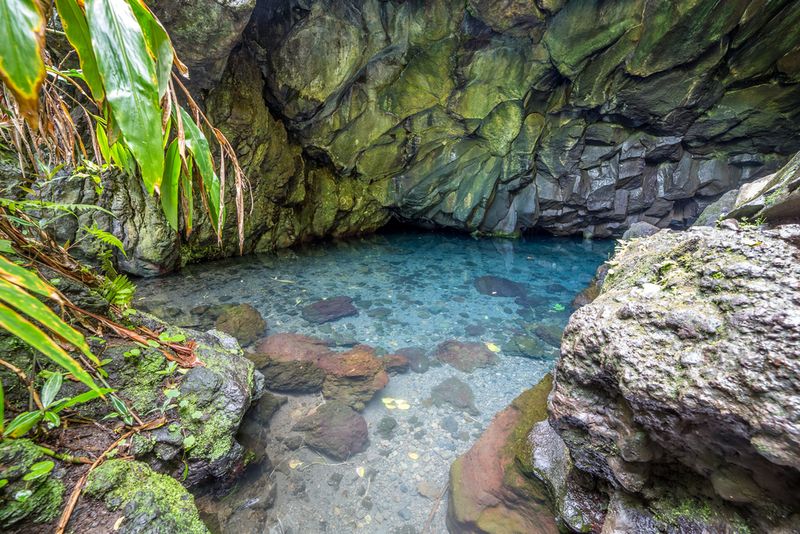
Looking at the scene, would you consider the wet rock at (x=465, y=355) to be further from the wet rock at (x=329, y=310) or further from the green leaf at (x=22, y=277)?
the green leaf at (x=22, y=277)

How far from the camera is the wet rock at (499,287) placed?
22.2 ft

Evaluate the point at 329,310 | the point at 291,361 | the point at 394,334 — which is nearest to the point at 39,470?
the point at 291,361

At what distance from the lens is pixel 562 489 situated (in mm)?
1954

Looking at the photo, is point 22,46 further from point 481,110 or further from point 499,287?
point 481,110

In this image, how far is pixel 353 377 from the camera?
3.77 meters

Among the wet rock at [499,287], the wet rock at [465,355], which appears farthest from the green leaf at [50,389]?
the wet rock at [499,287]

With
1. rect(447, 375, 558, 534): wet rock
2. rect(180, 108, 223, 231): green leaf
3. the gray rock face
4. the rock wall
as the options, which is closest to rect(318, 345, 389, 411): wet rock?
rect(447, 375, 558, 534): wet rock

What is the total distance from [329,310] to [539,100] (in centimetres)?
843

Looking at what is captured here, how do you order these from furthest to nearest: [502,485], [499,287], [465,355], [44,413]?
[499,287]
[465,355]
[502,485]
[44,413]

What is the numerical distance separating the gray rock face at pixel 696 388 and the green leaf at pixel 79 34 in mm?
1982

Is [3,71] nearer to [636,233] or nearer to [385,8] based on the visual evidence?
[385,8]

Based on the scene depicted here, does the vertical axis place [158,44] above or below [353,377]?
above

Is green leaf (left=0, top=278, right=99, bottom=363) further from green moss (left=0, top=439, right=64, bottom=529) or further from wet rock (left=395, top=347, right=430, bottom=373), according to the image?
wet rock (left=395, top=347, right=430, bottom=373)

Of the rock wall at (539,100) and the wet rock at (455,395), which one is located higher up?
the rock wall at (539,100)
